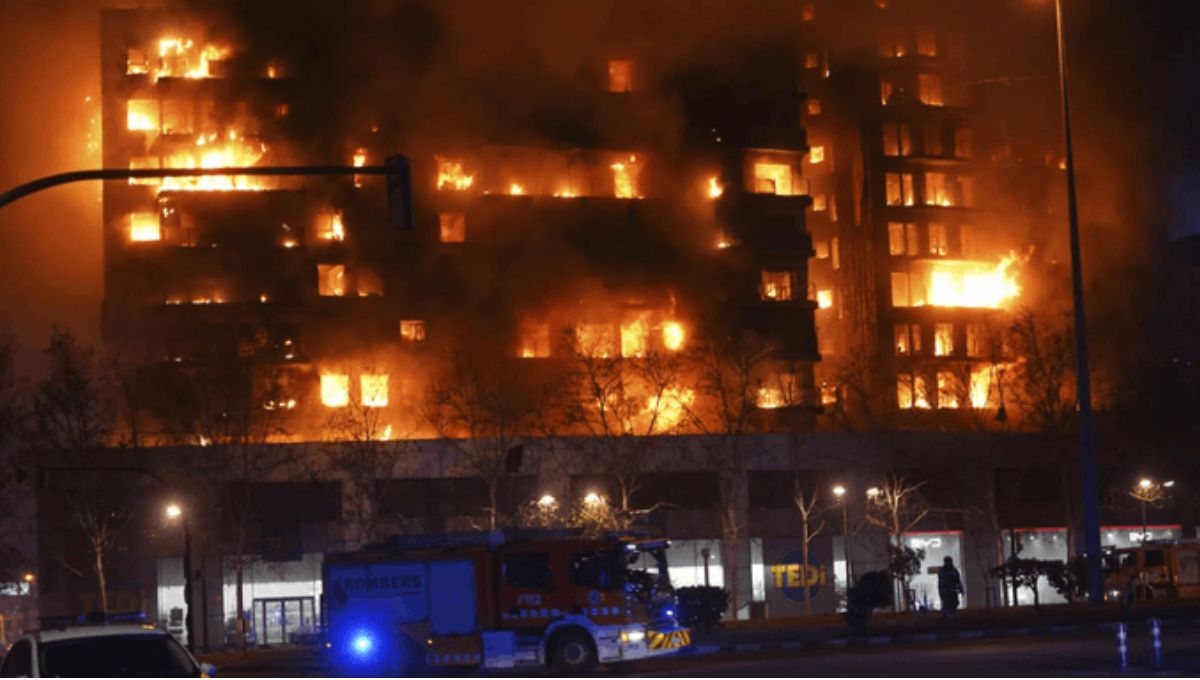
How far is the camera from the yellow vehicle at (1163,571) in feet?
162

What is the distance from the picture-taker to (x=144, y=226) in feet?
275

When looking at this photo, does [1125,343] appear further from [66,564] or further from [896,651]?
[896,651]

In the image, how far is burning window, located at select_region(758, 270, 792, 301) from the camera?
8756cm

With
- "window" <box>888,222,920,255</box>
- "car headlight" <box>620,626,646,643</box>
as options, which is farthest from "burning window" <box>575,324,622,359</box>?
"car headlight" <box>620,626,646,643</box>

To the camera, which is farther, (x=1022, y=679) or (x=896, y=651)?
(x=896, y=651)

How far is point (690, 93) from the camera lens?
89.2 m

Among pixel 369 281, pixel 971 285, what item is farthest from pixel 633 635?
pixel 971 285

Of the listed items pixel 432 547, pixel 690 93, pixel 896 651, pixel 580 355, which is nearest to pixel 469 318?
pixel 580 355

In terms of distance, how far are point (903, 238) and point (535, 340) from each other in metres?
26.7

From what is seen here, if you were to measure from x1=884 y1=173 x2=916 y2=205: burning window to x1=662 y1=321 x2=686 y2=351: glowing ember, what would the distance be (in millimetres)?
18604

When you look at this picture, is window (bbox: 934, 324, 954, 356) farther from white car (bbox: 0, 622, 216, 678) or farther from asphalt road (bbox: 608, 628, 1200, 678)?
white car (bbox: 0, 622, 216, 678)

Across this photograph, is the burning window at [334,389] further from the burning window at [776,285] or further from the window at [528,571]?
the window at [528,571]

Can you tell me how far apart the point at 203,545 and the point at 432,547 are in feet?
105

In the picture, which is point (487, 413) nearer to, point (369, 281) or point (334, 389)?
point (334, 389)
